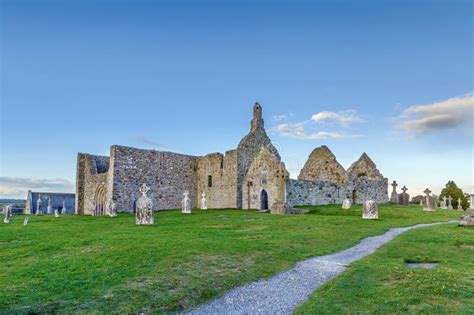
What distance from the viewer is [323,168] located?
45.5m

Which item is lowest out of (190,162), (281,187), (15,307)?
(15,307)

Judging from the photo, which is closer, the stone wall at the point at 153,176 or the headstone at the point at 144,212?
the headstone at the point at 144,212

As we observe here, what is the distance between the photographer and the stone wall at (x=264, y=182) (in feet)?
121

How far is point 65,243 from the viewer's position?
1695 centimetres

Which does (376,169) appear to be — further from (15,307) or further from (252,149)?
(15,307)

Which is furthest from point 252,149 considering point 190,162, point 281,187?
point 281,187

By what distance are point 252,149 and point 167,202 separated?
10863 mm

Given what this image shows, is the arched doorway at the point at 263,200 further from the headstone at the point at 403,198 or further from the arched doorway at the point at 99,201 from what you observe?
the arched doorway at the point at 99,201

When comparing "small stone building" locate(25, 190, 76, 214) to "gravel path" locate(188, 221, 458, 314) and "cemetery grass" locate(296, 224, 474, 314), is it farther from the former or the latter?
"cemetery grass" locate(296, 224, 474, 314)

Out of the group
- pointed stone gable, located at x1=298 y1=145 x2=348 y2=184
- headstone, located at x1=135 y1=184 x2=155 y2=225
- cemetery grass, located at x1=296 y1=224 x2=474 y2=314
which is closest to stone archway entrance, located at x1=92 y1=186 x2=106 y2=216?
pointed stone gable, located at x1=298 y1=145 x2=348 y2=184

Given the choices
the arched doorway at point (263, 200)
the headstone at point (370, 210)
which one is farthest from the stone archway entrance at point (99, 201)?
the headstone at point (370, 210)

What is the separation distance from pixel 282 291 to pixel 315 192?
1141 inches

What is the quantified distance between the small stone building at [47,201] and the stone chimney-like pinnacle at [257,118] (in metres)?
27.3

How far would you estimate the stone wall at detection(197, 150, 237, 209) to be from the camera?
44.4 m
